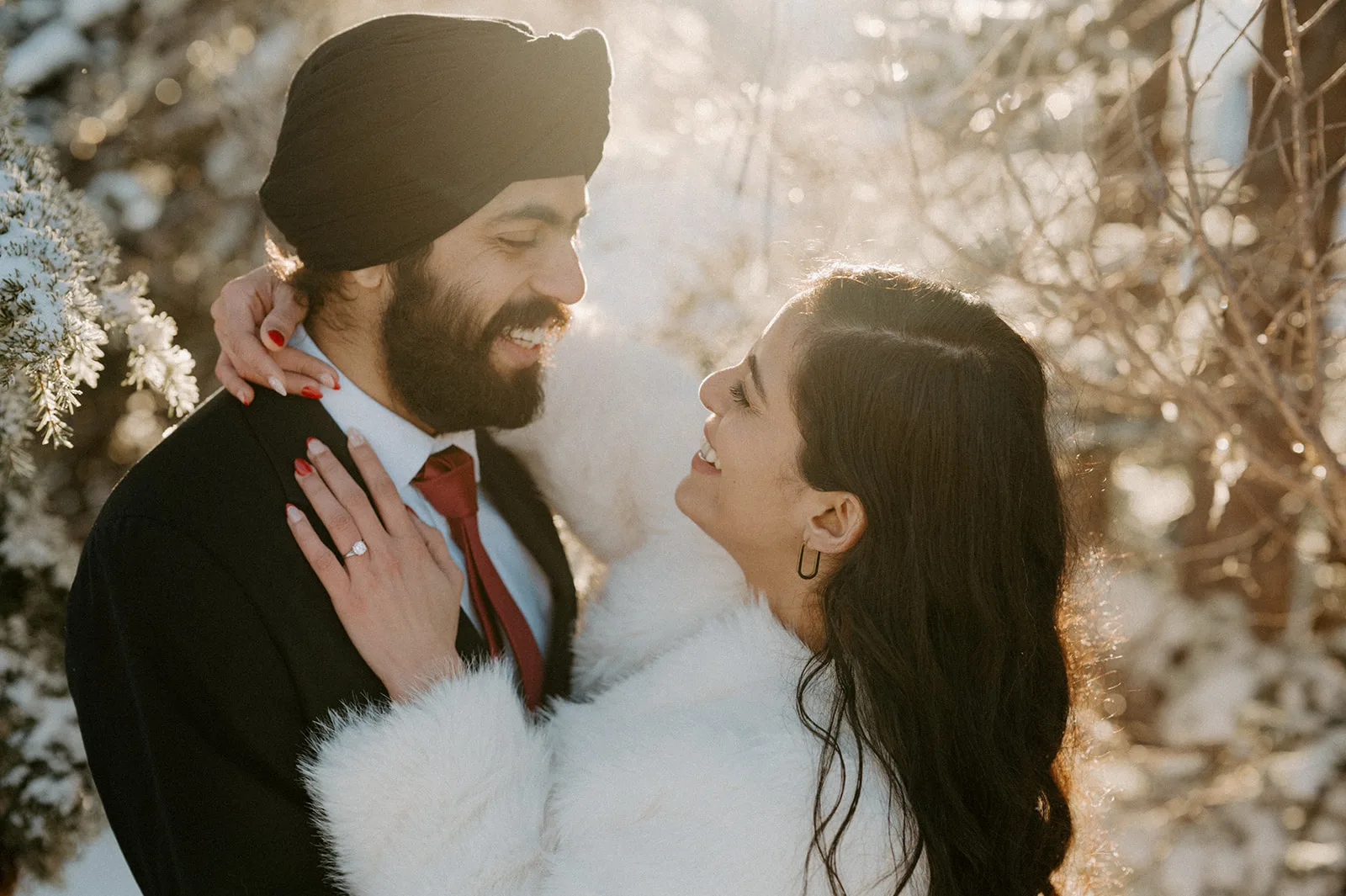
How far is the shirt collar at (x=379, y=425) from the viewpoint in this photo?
214 centimetres

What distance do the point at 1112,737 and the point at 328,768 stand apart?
122 inches

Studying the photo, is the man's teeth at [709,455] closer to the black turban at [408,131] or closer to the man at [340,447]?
the man at [340,447]

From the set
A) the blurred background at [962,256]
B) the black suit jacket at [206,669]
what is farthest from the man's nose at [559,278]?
the black suit jacket at [206,669]

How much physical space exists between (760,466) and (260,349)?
106cm

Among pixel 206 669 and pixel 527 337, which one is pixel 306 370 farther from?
pixel 206 669

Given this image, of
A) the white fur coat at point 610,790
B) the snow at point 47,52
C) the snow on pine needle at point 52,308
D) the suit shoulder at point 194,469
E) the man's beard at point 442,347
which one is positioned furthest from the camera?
the snow at point 47,52

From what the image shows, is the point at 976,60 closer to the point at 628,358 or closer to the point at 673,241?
the point at 673,241

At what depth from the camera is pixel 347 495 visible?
6.54ft

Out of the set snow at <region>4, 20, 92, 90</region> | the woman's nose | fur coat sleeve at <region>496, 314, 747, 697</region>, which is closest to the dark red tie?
fur coat sleeve at <region>496, 314, 747, 697</region>

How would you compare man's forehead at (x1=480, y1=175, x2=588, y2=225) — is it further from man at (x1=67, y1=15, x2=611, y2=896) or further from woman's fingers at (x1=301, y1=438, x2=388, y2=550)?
woman's fingers at (x1=301, y1=438, x2=388, y2=550)

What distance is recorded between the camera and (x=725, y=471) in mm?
2080

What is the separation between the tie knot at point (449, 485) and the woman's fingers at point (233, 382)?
1.30 feet

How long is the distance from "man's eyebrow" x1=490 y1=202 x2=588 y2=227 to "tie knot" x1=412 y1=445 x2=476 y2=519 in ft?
1.82

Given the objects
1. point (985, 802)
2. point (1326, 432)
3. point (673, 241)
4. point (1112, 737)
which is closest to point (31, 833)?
point (985, 802)
